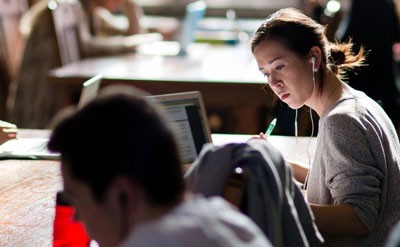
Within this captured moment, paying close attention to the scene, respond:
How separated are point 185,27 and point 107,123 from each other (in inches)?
154

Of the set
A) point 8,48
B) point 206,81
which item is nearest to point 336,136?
point 206,81

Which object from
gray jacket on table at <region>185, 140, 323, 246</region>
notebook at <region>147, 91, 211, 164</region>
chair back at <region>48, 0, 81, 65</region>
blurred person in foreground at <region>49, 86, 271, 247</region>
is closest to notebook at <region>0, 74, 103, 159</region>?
notebook at <region>147, 91, 211, 164</region>

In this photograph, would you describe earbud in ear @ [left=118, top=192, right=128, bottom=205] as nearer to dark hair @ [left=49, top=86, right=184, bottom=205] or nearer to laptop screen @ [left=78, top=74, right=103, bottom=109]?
dark hair @ [left=49, top=86, right=184, bottom=205]

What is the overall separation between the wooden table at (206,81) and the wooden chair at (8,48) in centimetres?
64

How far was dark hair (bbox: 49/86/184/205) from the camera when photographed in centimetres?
100

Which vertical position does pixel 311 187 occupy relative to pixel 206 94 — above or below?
above

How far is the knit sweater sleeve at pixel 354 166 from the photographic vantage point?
1.69 meters

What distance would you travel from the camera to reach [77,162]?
3.40 ft

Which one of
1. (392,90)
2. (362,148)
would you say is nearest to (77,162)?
(362,148)

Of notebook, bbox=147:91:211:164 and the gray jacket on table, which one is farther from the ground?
the gray jacket on table

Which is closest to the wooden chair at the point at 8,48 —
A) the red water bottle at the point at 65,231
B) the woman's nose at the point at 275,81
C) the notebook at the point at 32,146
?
the notebook at the point at 32,146

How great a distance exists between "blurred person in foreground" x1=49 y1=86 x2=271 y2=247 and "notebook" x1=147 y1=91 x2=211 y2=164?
1.04 meters

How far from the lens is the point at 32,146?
2537 millimetres

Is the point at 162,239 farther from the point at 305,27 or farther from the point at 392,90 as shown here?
the point at 392,90
